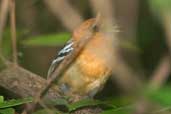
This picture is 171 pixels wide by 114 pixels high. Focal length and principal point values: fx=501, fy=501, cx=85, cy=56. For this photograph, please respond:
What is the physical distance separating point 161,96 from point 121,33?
2884mm

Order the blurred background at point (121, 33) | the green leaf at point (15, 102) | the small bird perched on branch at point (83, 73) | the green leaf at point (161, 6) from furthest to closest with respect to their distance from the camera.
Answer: the small bird perched on branch at point (83, 73), the green leaf at point (15, 102), the blurred background at point (121, 33), the green leaf at point (161, 6)

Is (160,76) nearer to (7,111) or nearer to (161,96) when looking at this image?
(161,96)

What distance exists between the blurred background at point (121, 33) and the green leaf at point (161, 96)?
0.03 m

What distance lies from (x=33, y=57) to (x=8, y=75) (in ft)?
12.5

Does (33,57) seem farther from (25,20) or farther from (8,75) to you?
(8,75)

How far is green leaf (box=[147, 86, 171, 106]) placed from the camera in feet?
3.84

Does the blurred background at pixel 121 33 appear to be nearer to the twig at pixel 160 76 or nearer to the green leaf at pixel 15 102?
the twig at pixel 160 76

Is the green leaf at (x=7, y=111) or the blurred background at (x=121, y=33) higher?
the blurred background at (x=121, y=33)

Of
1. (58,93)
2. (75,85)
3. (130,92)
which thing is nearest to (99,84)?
(75,85)

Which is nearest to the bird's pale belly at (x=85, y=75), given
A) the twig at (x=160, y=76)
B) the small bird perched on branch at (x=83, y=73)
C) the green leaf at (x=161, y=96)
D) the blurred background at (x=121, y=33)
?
the small bird perched on branch at (x=83, y=73)

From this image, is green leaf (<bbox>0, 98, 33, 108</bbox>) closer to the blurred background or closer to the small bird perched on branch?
the blurred background

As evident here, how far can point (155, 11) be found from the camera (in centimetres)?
110

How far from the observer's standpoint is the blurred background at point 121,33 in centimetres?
120

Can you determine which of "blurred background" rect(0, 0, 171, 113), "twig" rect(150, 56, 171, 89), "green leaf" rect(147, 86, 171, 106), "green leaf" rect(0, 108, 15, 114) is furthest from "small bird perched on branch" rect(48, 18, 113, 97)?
"twig" rect(150, 56, 171, 89)
